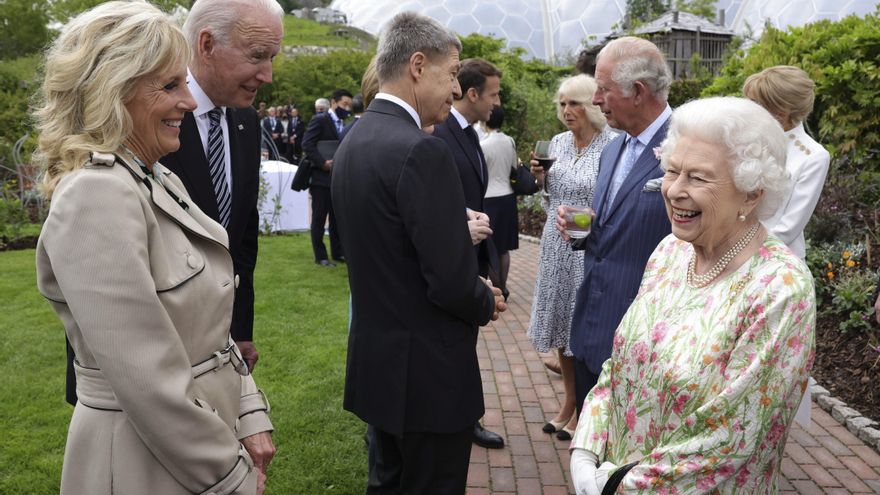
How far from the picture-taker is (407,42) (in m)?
2.66

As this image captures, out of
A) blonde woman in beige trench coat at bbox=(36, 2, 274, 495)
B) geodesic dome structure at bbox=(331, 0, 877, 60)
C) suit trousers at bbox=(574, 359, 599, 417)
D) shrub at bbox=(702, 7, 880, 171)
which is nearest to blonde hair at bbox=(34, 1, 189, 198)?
blonde woman in beige trench coat at bbox=(36, 2, 274, 495)

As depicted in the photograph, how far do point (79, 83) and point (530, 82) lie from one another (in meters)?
18.9

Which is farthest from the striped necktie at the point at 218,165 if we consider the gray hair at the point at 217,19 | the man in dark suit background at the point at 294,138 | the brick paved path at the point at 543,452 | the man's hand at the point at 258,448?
the man in dark suit background at the point at 294,138

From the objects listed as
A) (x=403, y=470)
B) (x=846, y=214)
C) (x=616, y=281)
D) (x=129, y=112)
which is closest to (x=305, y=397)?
(x=403, y=470)

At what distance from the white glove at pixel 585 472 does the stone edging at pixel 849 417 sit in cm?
286

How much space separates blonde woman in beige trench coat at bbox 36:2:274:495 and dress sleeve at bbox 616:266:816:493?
1.15m

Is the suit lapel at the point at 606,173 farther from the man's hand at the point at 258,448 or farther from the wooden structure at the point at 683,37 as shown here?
the wooden structure at the point at 683,37

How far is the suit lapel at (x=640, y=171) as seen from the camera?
2969 mm

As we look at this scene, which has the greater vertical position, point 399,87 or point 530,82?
point 399,87

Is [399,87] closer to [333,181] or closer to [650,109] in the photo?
[333,181]

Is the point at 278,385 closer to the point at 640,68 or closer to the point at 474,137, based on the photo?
the point at 474,137

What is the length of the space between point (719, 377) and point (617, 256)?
1.19m

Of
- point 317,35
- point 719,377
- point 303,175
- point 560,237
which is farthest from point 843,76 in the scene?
point 317,35

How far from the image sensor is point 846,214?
6859mm
